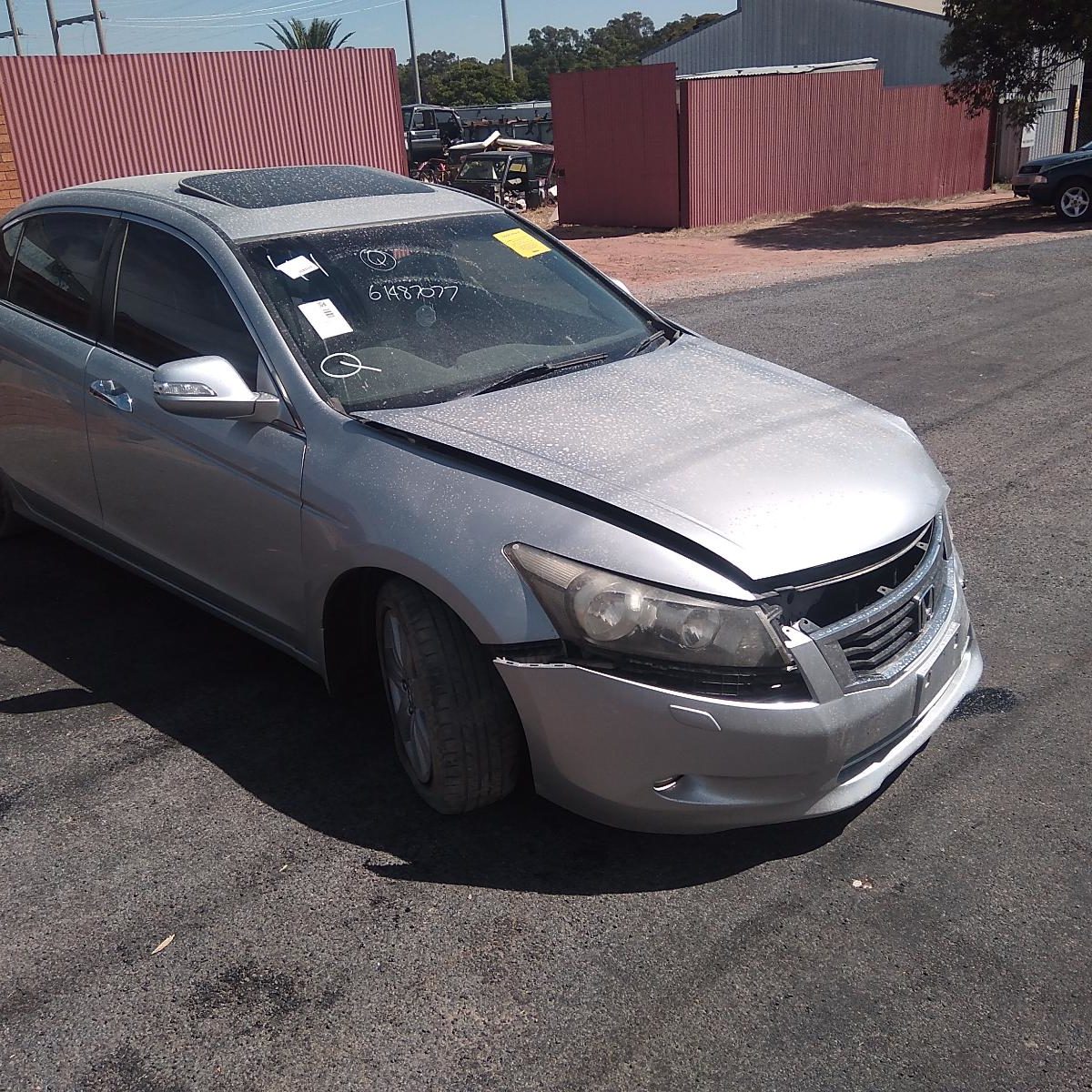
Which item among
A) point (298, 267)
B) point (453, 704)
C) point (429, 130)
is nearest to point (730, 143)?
point (429, 130)

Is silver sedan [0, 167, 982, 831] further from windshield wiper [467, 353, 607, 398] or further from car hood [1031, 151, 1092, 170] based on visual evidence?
car hood [1031, 151, 1092, 170]

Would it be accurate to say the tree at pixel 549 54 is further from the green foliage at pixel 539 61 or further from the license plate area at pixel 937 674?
the license plate area at pixel 937 674

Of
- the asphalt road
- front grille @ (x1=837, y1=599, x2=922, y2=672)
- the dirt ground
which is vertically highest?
front grille @ (x1=837, y1=599, x2=922, y2=672)

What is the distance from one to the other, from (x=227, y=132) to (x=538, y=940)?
17295 millimetres

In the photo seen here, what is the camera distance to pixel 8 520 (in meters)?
5.50

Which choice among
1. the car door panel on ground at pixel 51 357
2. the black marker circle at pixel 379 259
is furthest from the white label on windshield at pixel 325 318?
the car door panel on ground at pixel 51 357

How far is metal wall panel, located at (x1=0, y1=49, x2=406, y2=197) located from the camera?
53.2 ft

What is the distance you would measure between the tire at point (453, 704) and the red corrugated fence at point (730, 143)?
18997mm

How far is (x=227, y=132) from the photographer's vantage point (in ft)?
58.7

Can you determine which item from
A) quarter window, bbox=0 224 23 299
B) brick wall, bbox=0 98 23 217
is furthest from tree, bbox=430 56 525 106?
quarter window, bbox=0 224 23 299

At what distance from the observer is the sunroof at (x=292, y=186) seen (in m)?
4.21

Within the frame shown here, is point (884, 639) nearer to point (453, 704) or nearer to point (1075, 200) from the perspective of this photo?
point (453, 704)

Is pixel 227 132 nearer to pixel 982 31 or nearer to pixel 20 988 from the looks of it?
pixel 982 31

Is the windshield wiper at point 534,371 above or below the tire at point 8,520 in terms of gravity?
above
